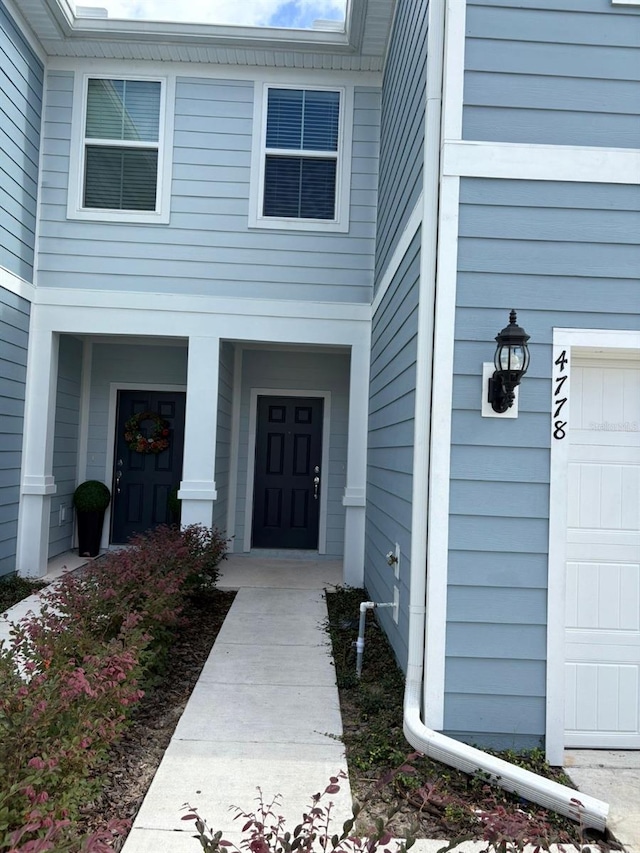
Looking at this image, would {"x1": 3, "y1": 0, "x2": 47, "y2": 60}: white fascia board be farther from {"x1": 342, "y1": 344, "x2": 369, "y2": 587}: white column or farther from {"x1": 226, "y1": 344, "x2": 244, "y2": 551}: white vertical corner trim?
{"x1": 342, "y1": 344, "x2": 369, "y2": 587}: white column

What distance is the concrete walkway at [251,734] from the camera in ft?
7.92

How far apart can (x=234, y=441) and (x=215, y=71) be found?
3706 millimetres

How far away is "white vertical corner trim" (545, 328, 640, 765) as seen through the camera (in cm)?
296

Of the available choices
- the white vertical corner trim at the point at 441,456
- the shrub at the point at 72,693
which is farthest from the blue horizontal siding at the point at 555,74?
the shrub at the point at 72,693

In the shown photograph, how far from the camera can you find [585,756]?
2990mm

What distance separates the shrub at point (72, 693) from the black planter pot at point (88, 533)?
2.89 metres

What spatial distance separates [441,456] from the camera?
3027 millimetres

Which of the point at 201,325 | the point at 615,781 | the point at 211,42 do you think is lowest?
the point at 615,781

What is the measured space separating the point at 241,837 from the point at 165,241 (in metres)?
5.10

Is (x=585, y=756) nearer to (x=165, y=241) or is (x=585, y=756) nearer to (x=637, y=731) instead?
(x=637, y=731)

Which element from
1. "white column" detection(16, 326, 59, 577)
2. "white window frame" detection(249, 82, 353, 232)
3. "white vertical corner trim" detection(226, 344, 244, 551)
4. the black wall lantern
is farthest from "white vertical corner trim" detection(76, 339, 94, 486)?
the black wall lantern

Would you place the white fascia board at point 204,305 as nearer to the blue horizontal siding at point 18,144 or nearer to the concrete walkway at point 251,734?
the blue horizontal siding at point 18,144

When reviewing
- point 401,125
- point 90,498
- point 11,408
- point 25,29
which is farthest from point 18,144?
point 90,498

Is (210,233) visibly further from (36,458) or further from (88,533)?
(88,533)
